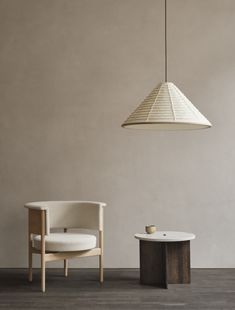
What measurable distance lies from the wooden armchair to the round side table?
460 mm

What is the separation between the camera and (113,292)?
17.0ft

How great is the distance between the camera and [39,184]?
255 inches

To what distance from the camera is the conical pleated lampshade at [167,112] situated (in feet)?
15.0

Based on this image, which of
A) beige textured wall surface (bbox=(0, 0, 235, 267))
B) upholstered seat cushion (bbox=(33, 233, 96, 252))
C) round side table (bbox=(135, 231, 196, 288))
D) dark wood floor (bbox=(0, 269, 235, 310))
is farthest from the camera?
beige textured wall surface (bbox=(0, 0, 235, 267))

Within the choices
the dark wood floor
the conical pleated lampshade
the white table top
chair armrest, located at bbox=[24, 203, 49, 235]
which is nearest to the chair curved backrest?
chair armrest, located at bbox=[24, 203, 49, 235]

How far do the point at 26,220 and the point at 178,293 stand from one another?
6.98 feet

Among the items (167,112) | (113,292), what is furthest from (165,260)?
(167,112)

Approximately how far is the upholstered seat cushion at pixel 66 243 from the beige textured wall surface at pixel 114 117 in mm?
944

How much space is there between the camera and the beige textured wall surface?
6434mm

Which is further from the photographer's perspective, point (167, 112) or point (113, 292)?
point (113, 292)

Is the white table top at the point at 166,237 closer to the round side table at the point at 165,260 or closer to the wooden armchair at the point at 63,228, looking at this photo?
the round side table at the point at 165,260

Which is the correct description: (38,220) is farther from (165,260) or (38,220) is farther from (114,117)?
(114,117)

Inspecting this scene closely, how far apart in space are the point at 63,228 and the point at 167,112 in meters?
2.19

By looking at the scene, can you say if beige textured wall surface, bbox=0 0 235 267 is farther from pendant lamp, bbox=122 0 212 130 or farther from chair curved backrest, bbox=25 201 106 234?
pendant lamp, bbox=122 0 212 130
